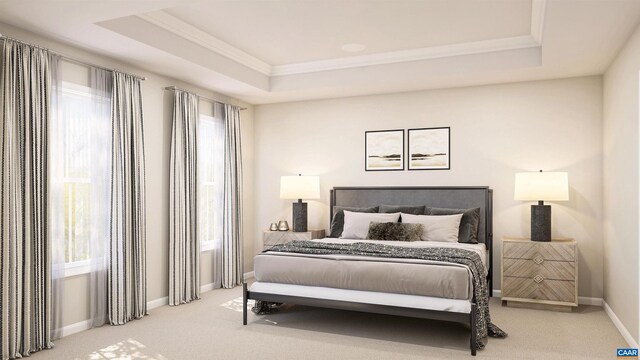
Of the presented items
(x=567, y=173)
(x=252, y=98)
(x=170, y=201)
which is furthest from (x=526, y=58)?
(x=170, y=201)

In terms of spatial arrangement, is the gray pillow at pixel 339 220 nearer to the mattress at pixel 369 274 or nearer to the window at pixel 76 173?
the mattress at pixel 369 274

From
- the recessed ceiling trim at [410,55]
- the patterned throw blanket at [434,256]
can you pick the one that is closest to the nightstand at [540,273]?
the patterned throw blanket at [434,256]

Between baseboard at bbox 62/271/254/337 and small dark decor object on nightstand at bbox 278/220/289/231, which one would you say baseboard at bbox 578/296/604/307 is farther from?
baseboard at bbox 62/271/254/337

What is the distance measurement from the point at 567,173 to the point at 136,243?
4477 mm

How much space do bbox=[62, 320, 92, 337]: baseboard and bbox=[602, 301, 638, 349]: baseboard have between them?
446 centimetres

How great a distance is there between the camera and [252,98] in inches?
254

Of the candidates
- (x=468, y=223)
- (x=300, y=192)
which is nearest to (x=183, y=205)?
(x=300, y=192)

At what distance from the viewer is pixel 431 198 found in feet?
19.3

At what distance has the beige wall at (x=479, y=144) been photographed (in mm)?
5258

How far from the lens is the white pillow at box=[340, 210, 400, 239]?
559 cm

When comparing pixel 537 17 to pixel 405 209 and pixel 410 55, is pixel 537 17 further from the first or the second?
pixel 405 209

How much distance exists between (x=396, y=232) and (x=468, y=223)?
2.68 feet

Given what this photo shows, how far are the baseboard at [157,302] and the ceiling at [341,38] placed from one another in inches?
93.9

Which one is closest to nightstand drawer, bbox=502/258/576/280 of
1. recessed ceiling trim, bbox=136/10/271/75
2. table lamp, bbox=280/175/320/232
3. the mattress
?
the mattress
